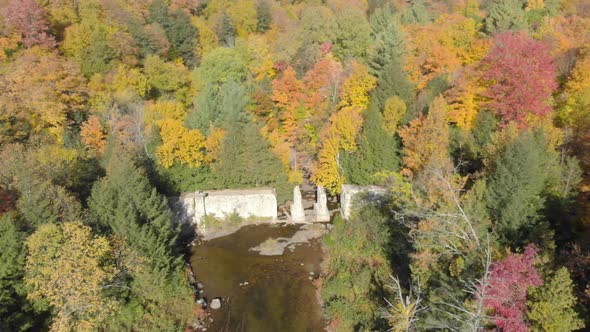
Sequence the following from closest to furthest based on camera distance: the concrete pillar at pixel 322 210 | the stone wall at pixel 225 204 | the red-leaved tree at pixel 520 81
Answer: the red-leaved tree at pixel 520 81 → the stone wall at pixel 225 204 → the concrete pillar at pixel 322 210

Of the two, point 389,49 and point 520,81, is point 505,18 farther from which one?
point 520,81

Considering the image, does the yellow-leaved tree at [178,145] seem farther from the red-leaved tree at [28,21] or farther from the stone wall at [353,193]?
the red-leaved tree at [28,21]

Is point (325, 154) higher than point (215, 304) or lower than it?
higher

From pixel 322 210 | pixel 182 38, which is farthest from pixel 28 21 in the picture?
pixel 322 210

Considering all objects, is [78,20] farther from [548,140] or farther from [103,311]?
[548,140]

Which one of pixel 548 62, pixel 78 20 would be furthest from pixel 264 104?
pixel 78 20

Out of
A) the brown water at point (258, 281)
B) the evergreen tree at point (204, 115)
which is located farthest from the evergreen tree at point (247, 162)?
the brown water at point (258, 281)
